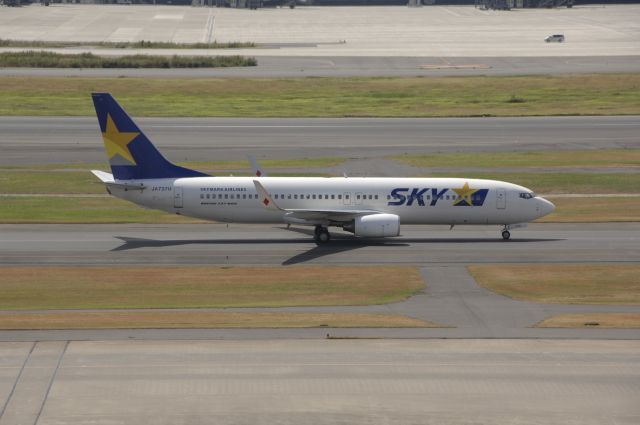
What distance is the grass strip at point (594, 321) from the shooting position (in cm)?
4062

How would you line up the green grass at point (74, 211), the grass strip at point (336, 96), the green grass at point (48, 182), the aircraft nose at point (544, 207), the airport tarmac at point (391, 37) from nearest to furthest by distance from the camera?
the aircraft nose at point (544, 207) → the green grass at point (74, 211) → the green grass at point (48, 182) → the grass strip at point (336, 96) → the airport tarmac at point (391, 37)

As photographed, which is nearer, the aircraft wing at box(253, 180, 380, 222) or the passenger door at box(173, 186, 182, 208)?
the aircraft wing at box(253, 180, 380, 222)

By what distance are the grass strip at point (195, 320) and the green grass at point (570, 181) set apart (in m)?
34.8

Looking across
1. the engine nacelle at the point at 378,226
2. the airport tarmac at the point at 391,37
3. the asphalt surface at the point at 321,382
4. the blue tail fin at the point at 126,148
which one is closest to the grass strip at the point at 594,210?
the engine nacelle at the point at 378,226

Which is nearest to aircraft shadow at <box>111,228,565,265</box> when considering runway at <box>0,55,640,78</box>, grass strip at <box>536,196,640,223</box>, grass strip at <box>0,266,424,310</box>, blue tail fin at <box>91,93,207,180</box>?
blue tail fin at <box>91,93,207,180</box>

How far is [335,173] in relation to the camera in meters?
78.5

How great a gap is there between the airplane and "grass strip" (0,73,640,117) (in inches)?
1820

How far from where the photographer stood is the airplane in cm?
5878

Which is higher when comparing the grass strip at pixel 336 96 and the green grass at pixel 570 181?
the grass strip at pixel 336 96

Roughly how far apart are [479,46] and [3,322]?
13356 cm

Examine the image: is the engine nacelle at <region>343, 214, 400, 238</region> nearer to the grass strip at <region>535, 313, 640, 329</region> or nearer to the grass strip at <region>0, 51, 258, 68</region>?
the grass strip at <region>535, 313, 640, 329</region>

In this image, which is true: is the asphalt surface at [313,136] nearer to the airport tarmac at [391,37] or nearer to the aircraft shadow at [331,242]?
the aircraft shadow at [331,242]

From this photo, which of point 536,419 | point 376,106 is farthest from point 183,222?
point 376,106

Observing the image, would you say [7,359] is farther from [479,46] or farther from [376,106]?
[479,46]
